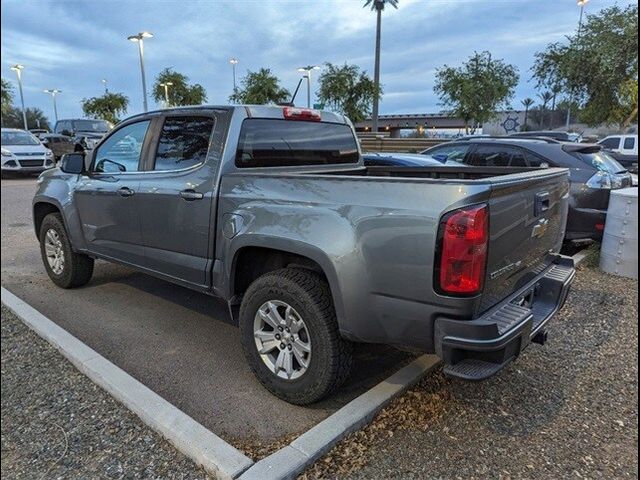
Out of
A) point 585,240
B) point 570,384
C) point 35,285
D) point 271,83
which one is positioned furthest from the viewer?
point 271,83

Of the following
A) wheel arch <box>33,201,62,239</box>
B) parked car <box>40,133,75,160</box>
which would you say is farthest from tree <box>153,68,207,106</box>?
parked car <box>40,133,75,160</box>

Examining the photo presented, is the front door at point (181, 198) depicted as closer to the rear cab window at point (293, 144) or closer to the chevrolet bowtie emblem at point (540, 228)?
the rear cab window at point (293, 144)

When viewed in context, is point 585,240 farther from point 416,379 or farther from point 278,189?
point 278,189

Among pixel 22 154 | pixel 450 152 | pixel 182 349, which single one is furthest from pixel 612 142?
pixel 22 154

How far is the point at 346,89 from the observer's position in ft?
91.0

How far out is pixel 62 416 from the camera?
9.38 ft

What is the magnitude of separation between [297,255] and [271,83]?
2304cm

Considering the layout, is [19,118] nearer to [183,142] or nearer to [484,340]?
[183,142]

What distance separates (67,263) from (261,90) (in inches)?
796

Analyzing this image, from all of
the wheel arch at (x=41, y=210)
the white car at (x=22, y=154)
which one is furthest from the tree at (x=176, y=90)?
the white car at (x=22, y=154)

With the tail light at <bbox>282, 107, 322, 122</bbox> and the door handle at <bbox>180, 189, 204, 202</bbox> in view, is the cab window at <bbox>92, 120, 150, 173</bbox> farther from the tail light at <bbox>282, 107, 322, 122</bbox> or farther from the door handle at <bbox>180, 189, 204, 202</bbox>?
the tail light at <bbox>282, 107, 322, 122</bbox>

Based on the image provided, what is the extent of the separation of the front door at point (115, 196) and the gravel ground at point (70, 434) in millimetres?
1179

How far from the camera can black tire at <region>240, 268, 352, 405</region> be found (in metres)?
2.78

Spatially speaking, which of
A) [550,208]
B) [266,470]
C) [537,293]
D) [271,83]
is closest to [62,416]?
[266,470]
